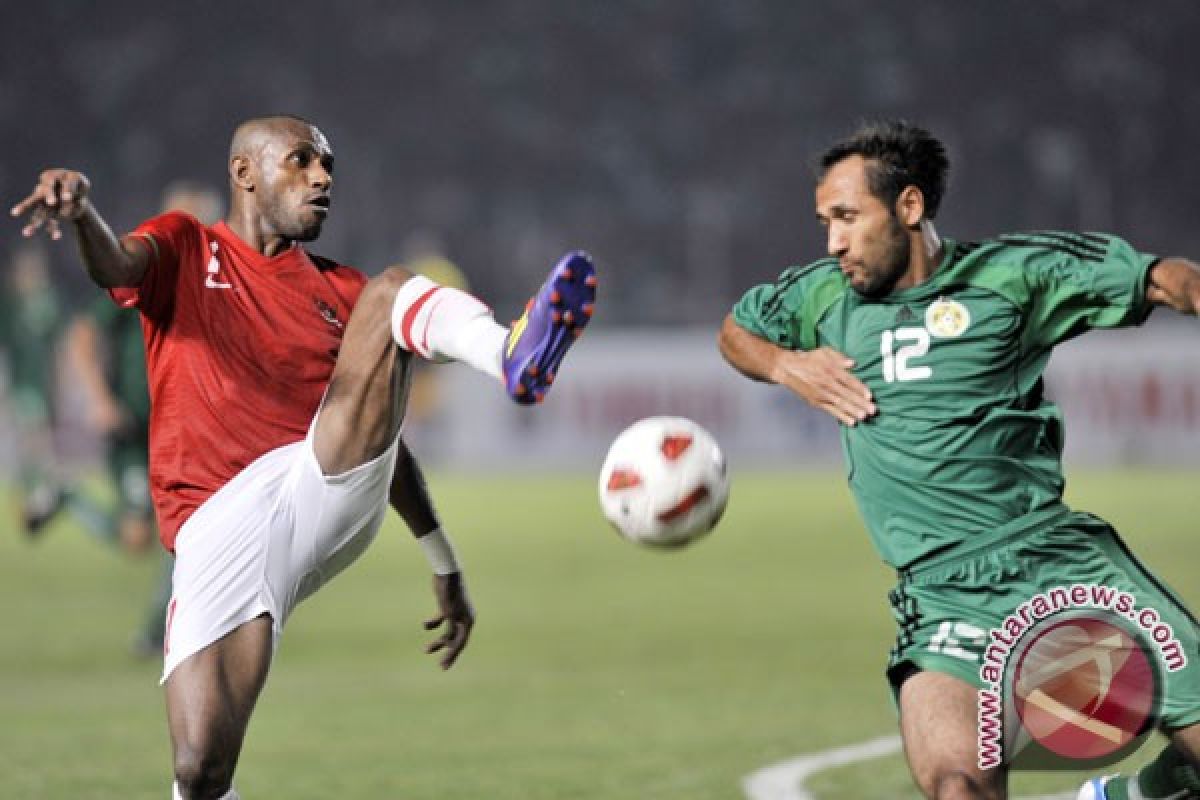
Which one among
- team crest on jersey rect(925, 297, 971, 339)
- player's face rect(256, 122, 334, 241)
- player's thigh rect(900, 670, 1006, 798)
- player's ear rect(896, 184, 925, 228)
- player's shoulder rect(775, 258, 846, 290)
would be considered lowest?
player's thigh rect(900, 670, 1006, 798)

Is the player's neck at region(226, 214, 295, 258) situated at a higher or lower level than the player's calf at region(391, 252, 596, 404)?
higher

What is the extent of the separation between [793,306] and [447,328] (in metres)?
1.00

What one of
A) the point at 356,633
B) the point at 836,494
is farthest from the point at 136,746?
the point at 836,494

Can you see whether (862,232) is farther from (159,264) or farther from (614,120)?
(614,120)

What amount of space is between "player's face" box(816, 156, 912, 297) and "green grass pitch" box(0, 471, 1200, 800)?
2.45 m

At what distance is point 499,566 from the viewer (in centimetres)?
1698

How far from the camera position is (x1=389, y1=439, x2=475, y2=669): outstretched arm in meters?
6.25

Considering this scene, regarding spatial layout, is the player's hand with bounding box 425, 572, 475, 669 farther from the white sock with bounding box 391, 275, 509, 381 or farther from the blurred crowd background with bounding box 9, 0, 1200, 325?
the blurred crowd background with bounding box 9, 0, 1200, 325

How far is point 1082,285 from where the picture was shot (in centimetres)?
536

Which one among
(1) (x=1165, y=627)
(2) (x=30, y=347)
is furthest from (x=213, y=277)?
(2) (x=30, y=347)

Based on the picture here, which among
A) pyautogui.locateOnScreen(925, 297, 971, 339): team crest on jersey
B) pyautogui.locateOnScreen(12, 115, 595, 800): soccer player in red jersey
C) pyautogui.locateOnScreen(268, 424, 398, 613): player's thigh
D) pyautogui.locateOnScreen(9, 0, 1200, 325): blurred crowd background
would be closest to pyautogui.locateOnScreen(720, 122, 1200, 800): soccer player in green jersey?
pyautogui.locateOnScreen(925, 297, 971, 339): team crest on jersey

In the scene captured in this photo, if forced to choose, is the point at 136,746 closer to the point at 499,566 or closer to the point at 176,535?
the point at 176,535

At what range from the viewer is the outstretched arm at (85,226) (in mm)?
4996

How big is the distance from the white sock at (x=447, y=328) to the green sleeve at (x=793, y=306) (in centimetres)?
77
